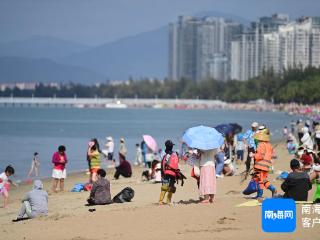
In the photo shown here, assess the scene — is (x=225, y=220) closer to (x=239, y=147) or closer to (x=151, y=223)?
(x=151, y=223)

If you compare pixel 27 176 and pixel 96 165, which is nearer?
pixel 96 165

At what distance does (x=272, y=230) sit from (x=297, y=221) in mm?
806

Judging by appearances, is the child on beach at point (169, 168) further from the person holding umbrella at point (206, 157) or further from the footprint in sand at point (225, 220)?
the footprint in sand at point (225, 220)

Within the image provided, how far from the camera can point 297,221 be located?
1213cm

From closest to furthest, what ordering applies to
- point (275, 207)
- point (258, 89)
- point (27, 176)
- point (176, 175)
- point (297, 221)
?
point (275, 207), point (297, 221), point (176, 175), point (27, 176), point (258, 89)

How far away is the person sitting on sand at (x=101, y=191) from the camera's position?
15984mm

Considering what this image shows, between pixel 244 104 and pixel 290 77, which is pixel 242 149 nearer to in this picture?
pixel 290 77

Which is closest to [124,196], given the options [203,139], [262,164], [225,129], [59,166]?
[203,139]

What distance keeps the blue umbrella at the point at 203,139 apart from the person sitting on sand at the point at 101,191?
1833mm

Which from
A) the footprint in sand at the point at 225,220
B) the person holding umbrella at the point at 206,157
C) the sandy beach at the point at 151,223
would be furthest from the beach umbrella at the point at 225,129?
the footprint in sand at the point at 225,220

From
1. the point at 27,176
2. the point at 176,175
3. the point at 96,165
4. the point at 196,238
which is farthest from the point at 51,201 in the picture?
the point at 27,176

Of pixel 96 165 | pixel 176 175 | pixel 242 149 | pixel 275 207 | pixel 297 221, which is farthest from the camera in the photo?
pixel 242 149

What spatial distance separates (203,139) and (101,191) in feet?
7.46

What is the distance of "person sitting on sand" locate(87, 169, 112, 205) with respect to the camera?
1598 cm
